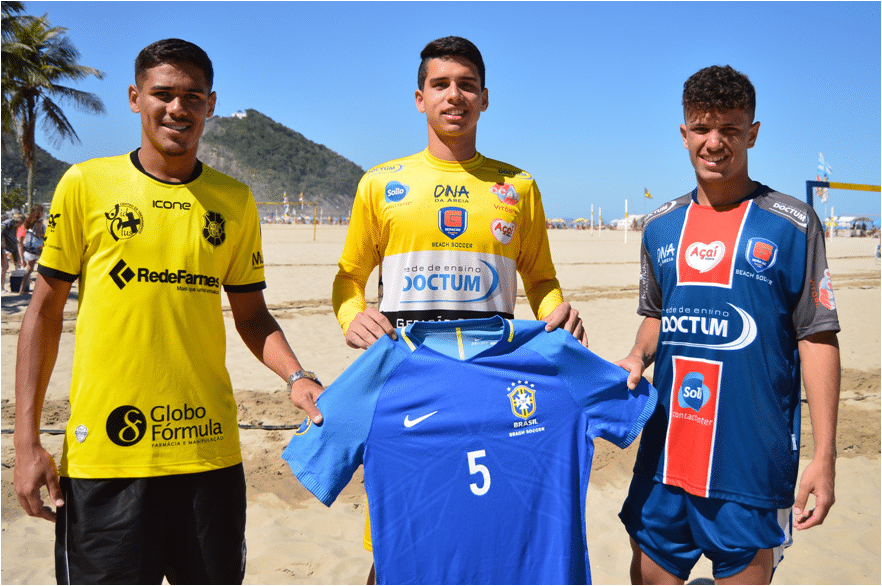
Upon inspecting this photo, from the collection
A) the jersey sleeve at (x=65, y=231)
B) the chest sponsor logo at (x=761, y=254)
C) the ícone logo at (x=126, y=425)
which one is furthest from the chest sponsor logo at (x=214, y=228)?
the chest sponsor logo at (x=761, y=254)

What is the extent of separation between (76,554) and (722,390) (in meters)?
2.15

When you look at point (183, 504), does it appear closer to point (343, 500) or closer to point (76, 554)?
point (76, 554)

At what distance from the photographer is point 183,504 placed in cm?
196

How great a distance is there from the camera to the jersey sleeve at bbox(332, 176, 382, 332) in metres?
2.39

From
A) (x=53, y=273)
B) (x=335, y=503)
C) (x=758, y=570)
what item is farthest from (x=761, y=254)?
(x=335, y=503)

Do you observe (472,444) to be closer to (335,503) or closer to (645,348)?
(645,348)

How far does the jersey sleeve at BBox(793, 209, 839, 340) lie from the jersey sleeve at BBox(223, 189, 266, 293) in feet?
6.02

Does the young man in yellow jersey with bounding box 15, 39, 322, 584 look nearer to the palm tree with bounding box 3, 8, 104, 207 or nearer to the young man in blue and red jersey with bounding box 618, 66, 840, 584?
the young man in blue and red jersey with bounding box 618, 66, 840, 584

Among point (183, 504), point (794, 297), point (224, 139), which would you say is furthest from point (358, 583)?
point (224, 139)

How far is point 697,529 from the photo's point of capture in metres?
2.09

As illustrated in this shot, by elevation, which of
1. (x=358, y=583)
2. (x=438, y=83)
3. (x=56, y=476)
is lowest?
(x=358, y=583)

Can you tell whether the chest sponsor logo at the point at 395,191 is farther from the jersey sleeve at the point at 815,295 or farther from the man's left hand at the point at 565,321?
the jersey sleeve at the point at 815,295

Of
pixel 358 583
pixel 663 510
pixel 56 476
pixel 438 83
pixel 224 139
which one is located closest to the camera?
pixel 56 476

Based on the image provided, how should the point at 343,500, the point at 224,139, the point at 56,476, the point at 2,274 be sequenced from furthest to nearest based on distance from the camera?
the point at 224,139 < the point at 2,274 < the point at 343,500 < the point at 56,476
